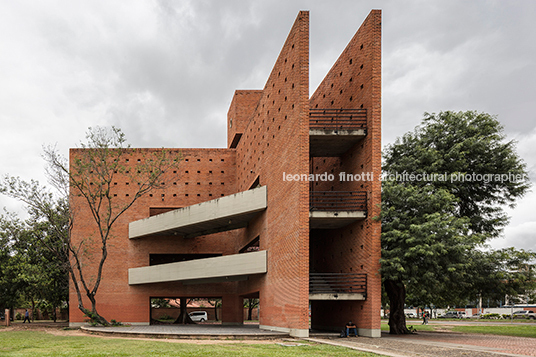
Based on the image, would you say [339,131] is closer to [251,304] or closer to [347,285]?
[347,285]

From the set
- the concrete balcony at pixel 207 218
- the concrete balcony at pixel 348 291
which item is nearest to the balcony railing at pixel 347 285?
the concrete balcony at pixel 348 291

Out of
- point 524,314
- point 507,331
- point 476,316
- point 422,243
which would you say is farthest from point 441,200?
point 476,316

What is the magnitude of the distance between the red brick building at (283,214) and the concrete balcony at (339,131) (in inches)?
2.5

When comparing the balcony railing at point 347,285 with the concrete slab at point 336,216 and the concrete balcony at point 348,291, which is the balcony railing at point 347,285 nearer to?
the concrete balcony at point 348,291

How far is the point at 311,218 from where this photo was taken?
21.2m

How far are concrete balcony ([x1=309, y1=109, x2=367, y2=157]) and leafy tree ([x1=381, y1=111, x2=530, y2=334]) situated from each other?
8.76ft

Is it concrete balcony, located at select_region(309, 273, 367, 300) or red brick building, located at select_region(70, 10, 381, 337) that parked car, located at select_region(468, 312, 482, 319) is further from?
concrete balcony, located at select_region(309, 273, 367, 300)

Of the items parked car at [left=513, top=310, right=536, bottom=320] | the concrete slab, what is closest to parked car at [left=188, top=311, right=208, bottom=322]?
the concrete slab

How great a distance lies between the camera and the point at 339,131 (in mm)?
21297

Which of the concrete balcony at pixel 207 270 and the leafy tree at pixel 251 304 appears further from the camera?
the leafy tree at pixel 251 304

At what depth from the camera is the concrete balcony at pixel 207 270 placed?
2498cm

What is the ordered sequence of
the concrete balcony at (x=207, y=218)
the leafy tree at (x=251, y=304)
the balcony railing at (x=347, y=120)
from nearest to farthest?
the balcony railing at (x=347, y=120) → the concrete balcony at (x=207, y=218) → the leafy tree at (x=251, y=304)

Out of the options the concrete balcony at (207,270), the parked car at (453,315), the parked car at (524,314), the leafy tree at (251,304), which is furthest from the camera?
the parked car at (453,315)

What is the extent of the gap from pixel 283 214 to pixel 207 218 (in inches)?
294
